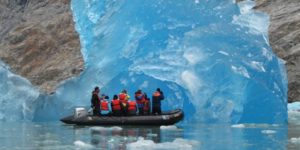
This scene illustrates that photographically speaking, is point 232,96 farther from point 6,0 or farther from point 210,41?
point 6,0

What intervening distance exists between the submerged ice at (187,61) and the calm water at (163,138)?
77.5 inches

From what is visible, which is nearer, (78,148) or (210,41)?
(78,148)

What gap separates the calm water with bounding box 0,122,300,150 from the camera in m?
11.2

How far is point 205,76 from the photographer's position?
18641mm

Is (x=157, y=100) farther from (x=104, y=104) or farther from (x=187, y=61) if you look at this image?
(x=187, y=61)

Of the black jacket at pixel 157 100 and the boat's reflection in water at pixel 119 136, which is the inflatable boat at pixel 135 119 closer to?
A: the boat's reflection in water at pixel 119 136

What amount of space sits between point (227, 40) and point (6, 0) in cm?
4115

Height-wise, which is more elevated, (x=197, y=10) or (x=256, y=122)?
(x=197, y=10)

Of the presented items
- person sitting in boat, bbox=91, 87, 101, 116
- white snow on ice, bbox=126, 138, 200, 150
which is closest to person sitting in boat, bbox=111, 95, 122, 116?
person sitting in boat, bbox=91, 87, 101, 116

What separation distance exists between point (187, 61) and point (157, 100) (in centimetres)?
205

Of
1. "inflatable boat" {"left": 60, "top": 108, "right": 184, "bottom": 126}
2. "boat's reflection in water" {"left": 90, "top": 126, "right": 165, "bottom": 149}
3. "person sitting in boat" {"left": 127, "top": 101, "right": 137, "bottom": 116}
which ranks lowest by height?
"boat's reflection in water" {"left": 90, "top": 126, "right": 165, "bottom": 149}

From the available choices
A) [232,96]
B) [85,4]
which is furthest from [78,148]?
[85,4]

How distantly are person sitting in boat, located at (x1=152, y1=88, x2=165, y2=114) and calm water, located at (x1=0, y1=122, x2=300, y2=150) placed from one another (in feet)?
4.11

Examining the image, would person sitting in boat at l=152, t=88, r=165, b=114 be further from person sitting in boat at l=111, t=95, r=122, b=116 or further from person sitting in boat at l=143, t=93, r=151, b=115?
person sitting in boat at l=111, t=95, r=122, b=116
